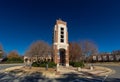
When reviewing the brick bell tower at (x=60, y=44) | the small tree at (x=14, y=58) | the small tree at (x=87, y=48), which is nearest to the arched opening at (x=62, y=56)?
the brick bell tower at (x=60, y=44)

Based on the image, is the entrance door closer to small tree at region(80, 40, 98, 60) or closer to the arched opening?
the arched opening

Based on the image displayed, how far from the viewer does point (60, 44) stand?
34.1m

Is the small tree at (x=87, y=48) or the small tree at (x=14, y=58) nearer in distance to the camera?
the small tree at (x=87, y=48)

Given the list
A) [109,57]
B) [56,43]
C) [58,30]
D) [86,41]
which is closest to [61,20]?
[58,30]

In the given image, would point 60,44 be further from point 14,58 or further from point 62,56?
point 14,58

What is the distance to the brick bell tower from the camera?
33281mm

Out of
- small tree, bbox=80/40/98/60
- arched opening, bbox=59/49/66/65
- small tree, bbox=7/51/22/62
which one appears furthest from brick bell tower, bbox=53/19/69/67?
small tree, bbox=7/51/22/62

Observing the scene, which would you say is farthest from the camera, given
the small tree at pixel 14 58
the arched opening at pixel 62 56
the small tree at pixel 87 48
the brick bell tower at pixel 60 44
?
the small tree at pixel 14 58

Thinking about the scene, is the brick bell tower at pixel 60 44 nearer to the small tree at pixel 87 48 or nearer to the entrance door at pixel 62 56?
the entrance door at pixel 62 56

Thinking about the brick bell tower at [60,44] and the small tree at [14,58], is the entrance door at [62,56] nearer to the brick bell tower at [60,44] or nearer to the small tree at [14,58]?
the brick bell tower at [60,44]

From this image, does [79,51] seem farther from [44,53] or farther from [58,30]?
[58,30]

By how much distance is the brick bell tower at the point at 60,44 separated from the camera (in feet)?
109

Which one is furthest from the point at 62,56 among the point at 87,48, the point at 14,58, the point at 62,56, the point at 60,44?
the point at 14,58

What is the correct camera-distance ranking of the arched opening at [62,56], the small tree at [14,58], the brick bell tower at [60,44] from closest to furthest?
the brick bell tower at [60,44] → the arched opening at [62,56] → the small tree at [14,58]
